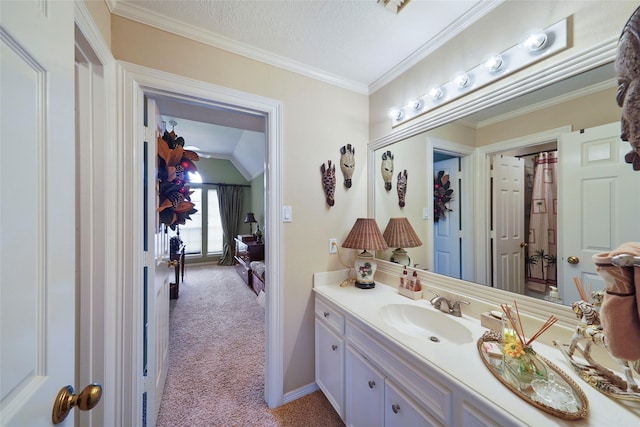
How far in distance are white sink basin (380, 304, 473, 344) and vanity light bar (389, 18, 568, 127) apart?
125cm

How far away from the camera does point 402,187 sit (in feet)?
5.87

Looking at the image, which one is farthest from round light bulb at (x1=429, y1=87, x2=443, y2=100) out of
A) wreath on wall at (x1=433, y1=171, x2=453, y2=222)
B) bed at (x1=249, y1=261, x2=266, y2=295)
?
bed at (x1=249, y1=261, x2=266, y2=295)

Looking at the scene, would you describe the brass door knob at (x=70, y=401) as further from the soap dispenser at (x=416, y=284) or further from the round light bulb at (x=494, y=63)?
the round light bulb at (x=494, y=63)

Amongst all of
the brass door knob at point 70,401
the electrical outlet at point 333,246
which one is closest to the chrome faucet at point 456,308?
the electrical outlet at point 333,246

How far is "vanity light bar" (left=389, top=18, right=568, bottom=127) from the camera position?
1005mm

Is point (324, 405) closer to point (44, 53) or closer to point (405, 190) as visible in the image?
point (405, 190)

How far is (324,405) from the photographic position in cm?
166

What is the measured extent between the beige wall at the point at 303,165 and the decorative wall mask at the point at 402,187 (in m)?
0.33

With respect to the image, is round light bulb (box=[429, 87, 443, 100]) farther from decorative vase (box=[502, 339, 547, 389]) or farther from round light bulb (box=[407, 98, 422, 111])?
decorative vase (box=[502, 339, 547, 389])

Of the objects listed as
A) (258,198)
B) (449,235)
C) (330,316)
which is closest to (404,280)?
(449,235)

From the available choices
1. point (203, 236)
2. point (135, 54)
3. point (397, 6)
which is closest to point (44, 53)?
point (135, 54)

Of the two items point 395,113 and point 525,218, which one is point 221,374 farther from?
point 395,113

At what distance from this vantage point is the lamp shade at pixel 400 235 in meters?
1.68

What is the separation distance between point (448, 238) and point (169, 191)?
194cm
